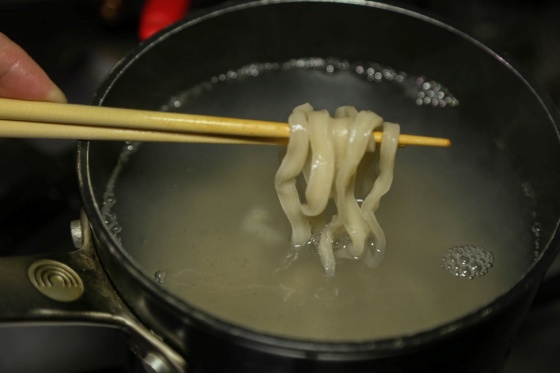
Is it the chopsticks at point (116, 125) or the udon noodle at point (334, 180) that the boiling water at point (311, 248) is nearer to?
the udon noodle at point (334, 180)

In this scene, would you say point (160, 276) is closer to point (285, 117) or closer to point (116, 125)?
point (116, 125)

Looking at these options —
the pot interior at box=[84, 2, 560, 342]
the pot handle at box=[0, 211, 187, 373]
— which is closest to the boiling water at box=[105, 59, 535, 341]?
the pot interior at box=[84, 2, 560, 342]

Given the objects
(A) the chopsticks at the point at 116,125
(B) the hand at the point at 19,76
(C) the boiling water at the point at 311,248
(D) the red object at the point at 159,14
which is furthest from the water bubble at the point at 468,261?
(D) the red object at the point at 159,14

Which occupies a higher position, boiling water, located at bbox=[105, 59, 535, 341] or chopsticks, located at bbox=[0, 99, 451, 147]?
→ chopsticks, located at bbox=[0, 99, 451, 147]

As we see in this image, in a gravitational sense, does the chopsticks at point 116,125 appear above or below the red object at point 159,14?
above

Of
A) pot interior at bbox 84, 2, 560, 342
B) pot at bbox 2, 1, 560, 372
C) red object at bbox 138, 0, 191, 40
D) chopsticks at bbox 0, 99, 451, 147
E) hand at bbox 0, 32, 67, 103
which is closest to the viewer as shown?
pot at bbox 2, 1, 560, 372

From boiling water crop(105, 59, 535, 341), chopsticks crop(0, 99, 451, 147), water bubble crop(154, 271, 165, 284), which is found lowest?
water bubble crop(154, 271, 165, 284)

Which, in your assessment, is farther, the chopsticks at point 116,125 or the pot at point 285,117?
the chopsticks at point 116,125

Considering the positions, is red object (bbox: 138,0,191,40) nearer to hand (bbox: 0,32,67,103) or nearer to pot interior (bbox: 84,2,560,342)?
pot interior (bbox: 84,2,560,342)
